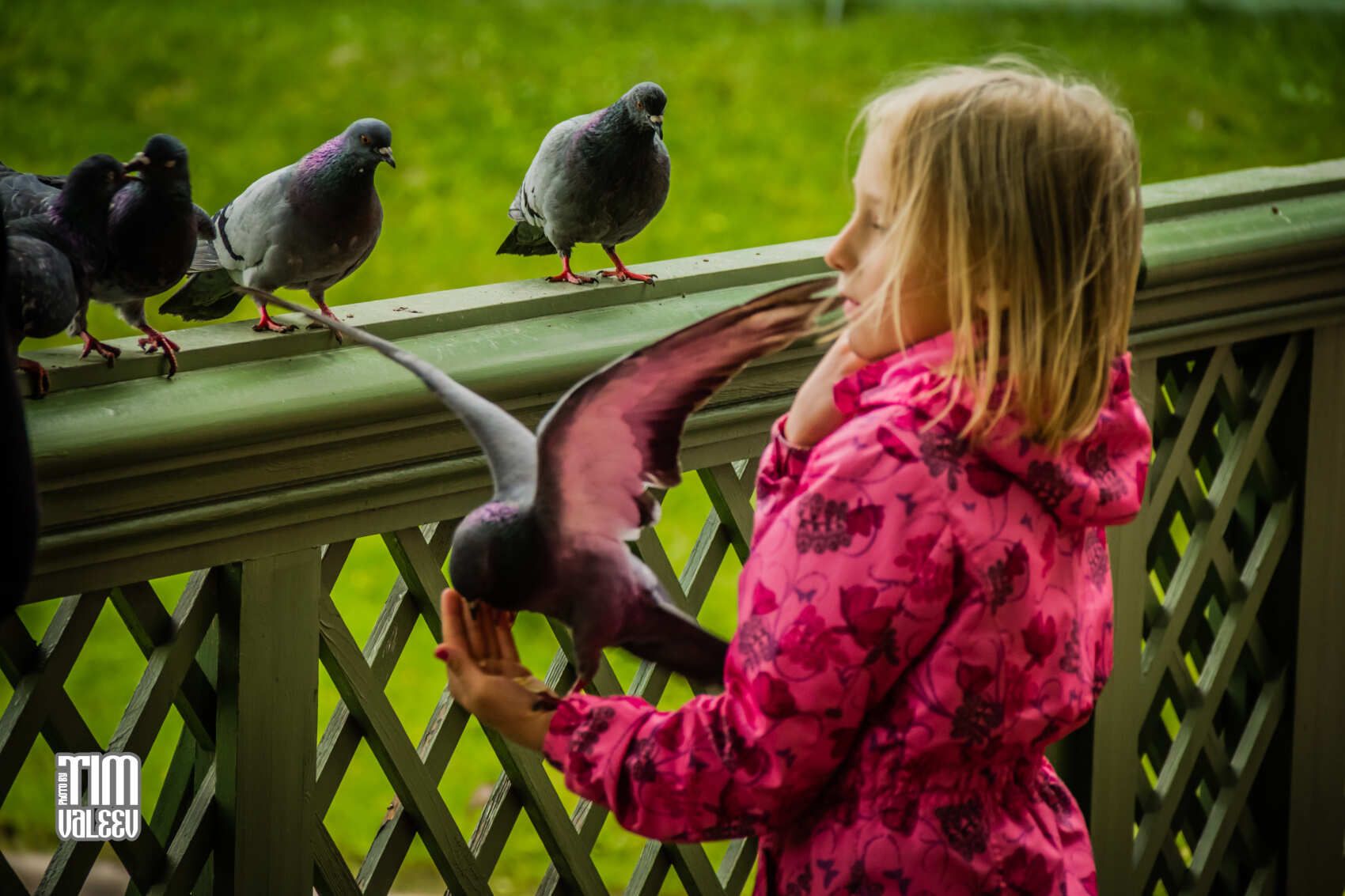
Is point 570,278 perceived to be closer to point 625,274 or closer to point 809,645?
point 625,274

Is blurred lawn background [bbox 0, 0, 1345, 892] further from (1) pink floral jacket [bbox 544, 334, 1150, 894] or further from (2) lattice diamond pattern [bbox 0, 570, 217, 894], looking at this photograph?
(1) pink floral jacket [bbox 544, 334, 1150, 894]

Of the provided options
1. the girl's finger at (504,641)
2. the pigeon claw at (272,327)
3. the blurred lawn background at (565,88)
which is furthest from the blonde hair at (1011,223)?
the blurred lawn background at (565,88)

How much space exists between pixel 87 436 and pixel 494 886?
213cm

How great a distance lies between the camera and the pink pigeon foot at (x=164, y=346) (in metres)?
1.23

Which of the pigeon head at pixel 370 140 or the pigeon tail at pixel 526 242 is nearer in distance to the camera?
the pigeon head at pixel 370 140

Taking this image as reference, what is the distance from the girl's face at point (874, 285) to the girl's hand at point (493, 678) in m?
0.34

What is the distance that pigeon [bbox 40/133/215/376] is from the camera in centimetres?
125

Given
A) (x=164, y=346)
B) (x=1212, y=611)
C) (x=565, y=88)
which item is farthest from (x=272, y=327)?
(x=565, y=88)

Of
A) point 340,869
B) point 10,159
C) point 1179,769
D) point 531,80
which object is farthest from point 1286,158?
point 340,869

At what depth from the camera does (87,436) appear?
1.12 metres

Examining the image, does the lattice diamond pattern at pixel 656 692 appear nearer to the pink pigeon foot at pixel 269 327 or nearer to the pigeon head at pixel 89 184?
the pink pigeon foot at pixel 269 327

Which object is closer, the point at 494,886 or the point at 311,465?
the point at 311,465

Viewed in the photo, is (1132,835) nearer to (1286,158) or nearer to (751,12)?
(1286,158)

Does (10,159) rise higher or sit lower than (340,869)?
lower
